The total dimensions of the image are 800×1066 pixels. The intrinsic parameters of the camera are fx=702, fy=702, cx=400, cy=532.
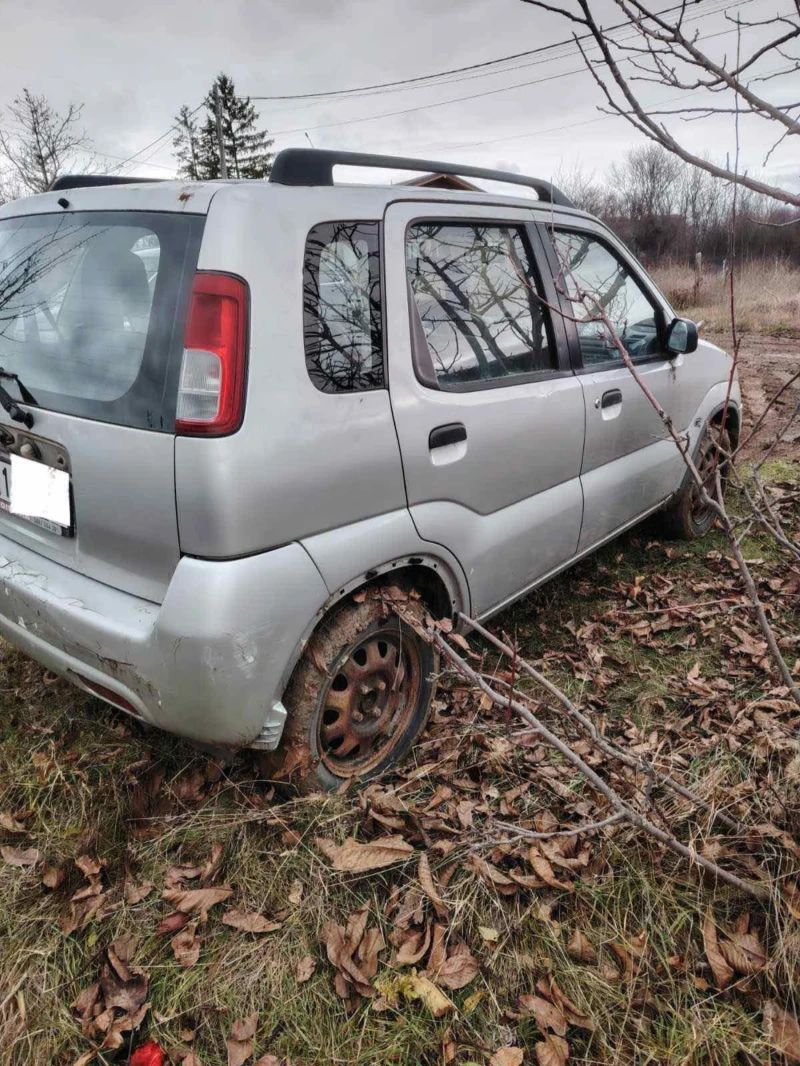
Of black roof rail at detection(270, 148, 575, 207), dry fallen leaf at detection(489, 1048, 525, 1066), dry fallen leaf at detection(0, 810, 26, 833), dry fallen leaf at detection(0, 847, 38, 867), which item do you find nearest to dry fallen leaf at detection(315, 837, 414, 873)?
dry fallen leaf at detection(489, 1048, 525, 1066)

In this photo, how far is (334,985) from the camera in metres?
1.76

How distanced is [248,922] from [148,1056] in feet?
1.17

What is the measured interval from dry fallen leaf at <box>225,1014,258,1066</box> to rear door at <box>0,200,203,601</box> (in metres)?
1.08

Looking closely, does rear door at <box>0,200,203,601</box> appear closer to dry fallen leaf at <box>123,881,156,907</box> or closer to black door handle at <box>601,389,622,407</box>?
dry fallen leaf at <box>123,881,156,907</box>

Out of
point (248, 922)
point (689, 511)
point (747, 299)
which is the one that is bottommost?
point (248, 922)

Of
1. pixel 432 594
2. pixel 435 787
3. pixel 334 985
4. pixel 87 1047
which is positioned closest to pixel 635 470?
pixel 432 594

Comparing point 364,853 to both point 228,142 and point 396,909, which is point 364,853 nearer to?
point 396,909

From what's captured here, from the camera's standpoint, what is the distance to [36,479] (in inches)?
82.4

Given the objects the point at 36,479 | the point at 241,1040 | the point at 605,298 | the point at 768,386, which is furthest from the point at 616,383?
the point at 768,386

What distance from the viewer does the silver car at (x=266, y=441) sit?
69.9 inches

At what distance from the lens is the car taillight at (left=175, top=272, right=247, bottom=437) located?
1.74 metres

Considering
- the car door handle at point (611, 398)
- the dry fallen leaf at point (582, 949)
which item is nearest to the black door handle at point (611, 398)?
the car door handle at point (611, 398)

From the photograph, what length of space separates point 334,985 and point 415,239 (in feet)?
7.18

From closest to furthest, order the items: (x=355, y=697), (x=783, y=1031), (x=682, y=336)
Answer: (x=783, y=1031) → (x=355, y=697) → (x=682, y=336)
